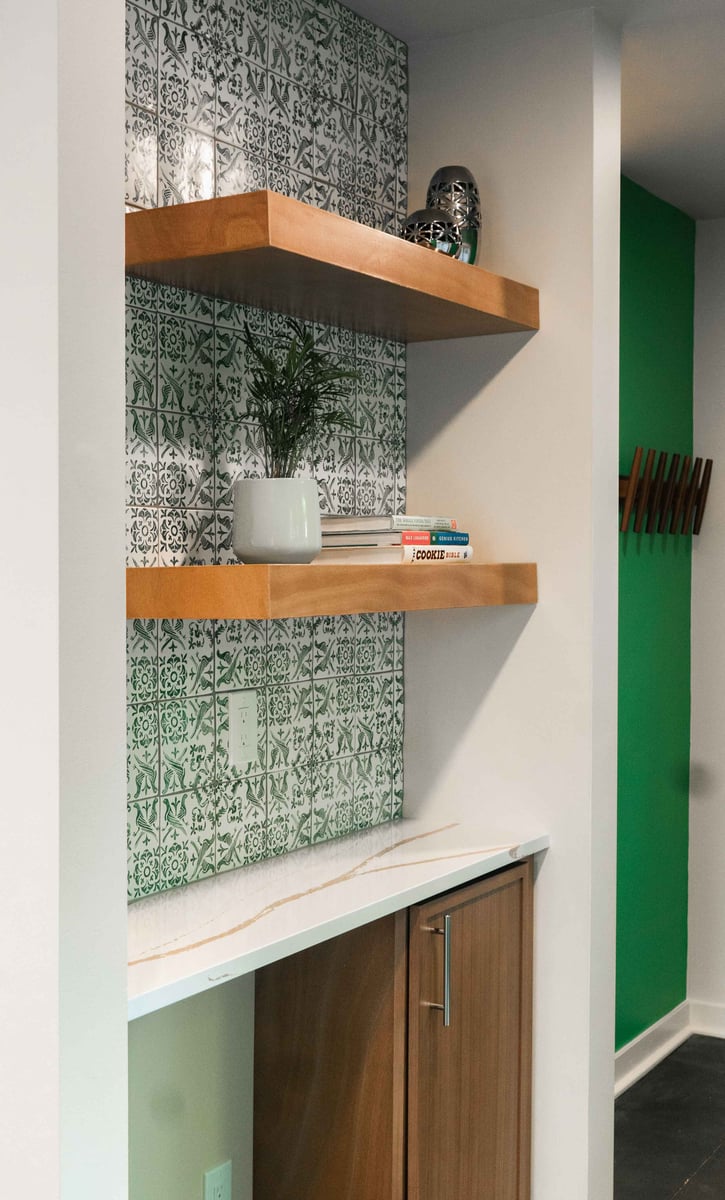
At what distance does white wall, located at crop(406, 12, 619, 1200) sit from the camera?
97.0 inches

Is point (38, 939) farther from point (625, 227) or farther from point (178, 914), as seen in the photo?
point (625, 227)

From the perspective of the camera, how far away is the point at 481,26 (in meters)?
2.56

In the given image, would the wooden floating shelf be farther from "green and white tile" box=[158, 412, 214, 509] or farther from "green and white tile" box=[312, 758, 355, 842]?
"green and white tile" box=[312, 758, 355, 842]

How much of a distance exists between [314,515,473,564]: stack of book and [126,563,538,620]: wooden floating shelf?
68mm

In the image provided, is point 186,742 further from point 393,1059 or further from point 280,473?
point 393,1059

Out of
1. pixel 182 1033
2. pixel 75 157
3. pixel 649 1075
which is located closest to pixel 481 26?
pixel 75 157

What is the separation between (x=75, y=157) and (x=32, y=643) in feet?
1.65

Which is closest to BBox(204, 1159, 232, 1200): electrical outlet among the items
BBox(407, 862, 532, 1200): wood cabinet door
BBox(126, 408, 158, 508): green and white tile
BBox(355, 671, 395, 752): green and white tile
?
BBox(407, 862, 532, 1200): wood cabinet door

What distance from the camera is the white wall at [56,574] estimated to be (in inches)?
50.6

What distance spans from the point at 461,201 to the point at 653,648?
5.80 ft

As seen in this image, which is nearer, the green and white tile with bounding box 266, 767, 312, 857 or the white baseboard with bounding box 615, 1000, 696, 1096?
the green and white tile with bounding box 266, 767, 312, 857

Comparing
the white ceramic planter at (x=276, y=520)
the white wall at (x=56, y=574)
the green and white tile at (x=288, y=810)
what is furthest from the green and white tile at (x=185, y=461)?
the white wall at (x=56, y=574)

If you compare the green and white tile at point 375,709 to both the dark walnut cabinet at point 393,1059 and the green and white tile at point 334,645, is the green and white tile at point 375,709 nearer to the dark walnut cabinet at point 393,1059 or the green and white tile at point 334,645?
the green and white tile at point 334,645

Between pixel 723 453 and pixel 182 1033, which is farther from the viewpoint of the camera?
pixel 723 453
